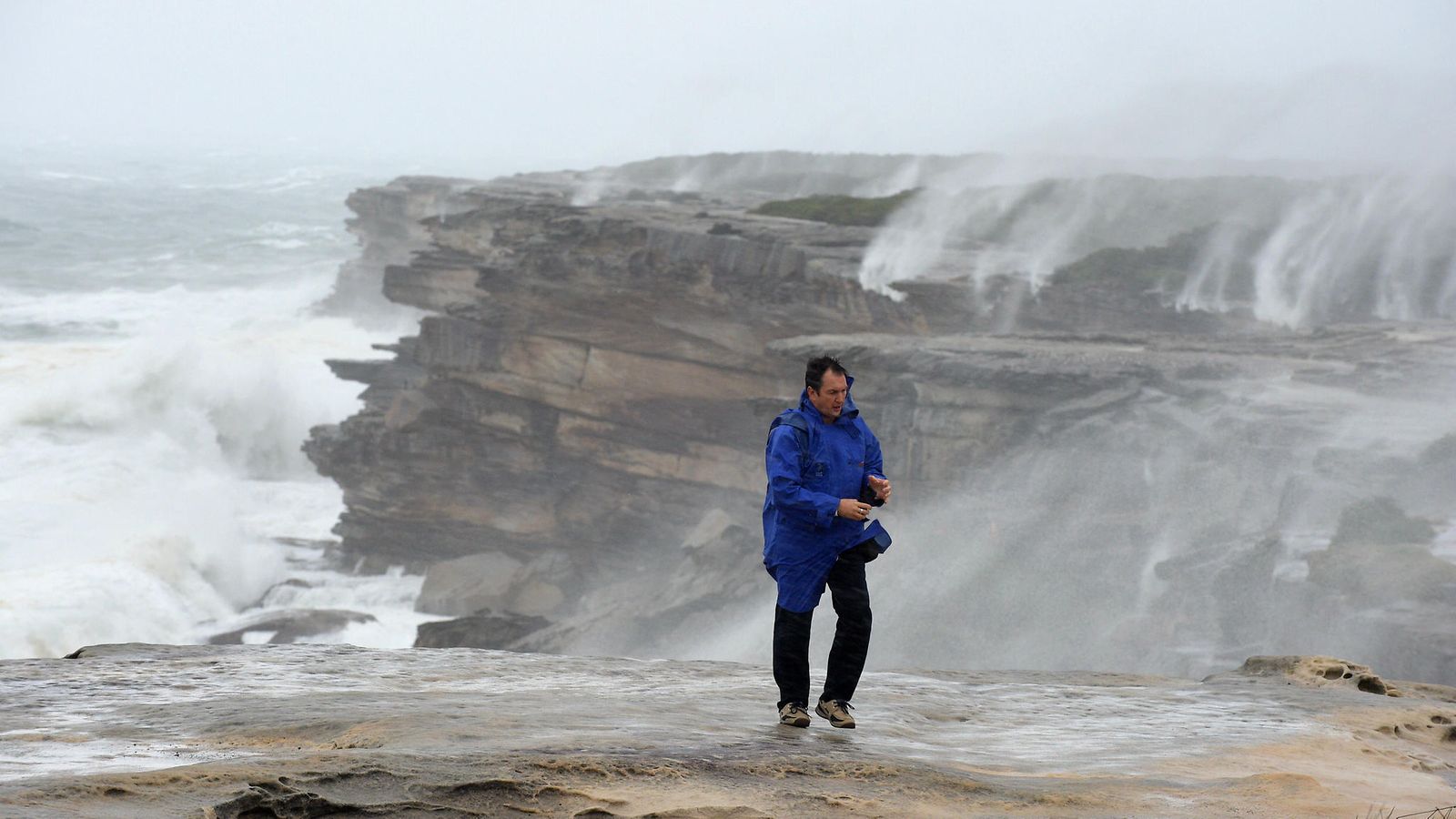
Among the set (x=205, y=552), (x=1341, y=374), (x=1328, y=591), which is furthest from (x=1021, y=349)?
(x=205, y=552)

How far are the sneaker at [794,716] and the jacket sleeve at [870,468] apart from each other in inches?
30.0

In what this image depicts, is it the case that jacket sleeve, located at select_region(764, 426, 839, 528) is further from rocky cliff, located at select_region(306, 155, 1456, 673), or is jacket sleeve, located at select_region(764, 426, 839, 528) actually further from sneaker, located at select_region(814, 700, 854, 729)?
rocky cliff, located at select_region(306, 155, 1456, 673)

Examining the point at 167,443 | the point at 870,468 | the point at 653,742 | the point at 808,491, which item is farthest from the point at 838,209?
the point at 653,742

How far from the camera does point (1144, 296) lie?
2095 centimetres

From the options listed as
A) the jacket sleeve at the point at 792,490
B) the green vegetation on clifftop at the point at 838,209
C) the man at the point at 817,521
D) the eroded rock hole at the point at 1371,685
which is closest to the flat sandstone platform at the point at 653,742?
the eroded rock hole at the point at 1371,685

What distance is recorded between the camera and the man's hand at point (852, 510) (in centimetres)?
418

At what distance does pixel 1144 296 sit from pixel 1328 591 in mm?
10527

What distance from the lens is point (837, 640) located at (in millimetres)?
4496

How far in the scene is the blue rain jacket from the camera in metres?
4.30

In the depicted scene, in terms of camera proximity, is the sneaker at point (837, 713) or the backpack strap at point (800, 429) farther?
the sneaker at point (837, 713)

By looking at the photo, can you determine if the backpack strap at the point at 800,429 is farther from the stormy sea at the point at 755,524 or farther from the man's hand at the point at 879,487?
the stormy sea at the point at 755,524

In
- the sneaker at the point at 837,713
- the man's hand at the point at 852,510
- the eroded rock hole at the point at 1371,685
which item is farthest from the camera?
the eroded rock hole at the point at 1371,685

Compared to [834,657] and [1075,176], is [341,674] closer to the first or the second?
[834,657]

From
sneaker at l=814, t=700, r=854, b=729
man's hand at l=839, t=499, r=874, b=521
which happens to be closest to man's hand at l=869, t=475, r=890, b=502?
man's hand at l=839, t=499, r=874, b=521
